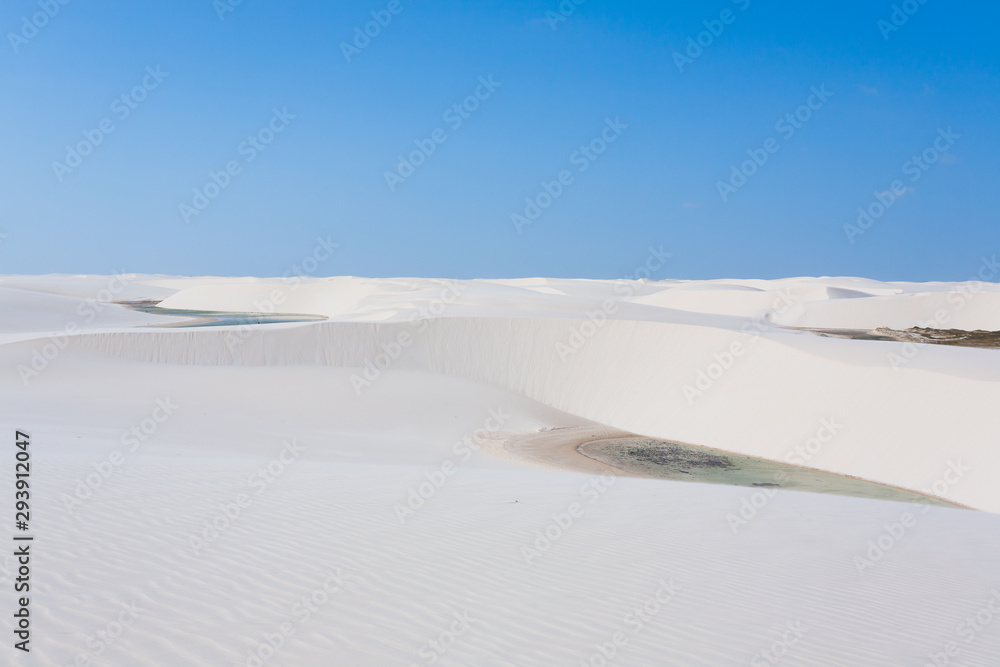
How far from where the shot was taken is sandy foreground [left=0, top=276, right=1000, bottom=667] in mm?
4387

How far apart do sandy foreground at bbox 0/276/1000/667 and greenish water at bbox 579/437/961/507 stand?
55 cm

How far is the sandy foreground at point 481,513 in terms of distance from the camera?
14.4 feet

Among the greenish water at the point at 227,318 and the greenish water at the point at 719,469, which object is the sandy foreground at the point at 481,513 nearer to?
the greenish water at the point at 719,469

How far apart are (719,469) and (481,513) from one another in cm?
788

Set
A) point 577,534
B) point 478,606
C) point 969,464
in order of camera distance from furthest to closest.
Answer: point 969,464
point 577,534
point 478,606

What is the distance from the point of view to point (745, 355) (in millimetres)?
18953

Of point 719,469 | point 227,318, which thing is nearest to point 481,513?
point 719,469

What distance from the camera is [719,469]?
14.2 metres

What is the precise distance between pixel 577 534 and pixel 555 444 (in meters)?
9.34

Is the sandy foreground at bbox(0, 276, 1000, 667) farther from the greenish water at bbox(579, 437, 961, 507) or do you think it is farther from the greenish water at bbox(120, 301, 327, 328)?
the greenish water at bbox(120, 301, 327, 328)

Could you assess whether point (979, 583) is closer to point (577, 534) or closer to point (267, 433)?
point (577, 534)

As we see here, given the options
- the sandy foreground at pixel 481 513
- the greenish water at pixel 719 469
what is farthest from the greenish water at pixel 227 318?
the greenish water at pixel 719 469

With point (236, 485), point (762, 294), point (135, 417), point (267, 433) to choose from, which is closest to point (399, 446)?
point (267, 433)

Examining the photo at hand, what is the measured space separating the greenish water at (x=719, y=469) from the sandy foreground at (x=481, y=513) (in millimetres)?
553
